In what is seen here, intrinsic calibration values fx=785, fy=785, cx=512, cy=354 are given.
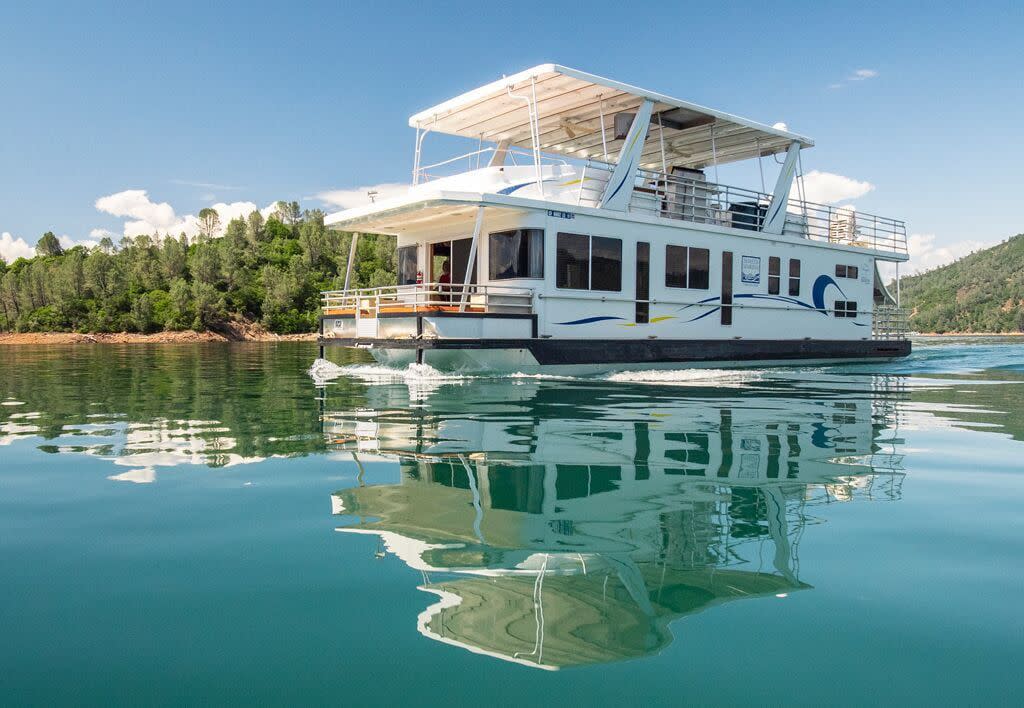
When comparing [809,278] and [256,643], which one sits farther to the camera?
[809,278]

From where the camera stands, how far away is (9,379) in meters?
15.0

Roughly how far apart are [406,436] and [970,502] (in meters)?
4.28

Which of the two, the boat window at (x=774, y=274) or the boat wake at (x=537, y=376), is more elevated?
the boat window at (x=774, y=274)

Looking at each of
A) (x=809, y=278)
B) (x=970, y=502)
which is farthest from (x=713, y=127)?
(x=970, y=502)

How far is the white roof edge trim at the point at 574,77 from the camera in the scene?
13.7 metres

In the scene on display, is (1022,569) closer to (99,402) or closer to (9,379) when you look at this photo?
(99,402)

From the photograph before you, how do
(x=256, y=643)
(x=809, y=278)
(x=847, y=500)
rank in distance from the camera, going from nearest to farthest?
(x=256, y=643), (x=847, y=500), (x=809, y=278)

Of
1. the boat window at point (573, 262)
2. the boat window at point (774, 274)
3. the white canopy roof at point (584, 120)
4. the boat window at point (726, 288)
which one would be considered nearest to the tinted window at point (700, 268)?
the boat window at point (726, 288)

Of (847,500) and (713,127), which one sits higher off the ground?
(713,127)

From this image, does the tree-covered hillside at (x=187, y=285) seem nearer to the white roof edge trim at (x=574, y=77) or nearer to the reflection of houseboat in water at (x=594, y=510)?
the white roof edge trim at (x=574, y=77)

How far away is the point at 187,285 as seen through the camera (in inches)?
2977

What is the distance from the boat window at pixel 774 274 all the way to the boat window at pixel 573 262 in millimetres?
5868

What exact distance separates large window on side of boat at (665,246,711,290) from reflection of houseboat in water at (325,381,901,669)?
7933 millimetres

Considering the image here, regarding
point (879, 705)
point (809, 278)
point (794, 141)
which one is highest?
point (794, 141)
